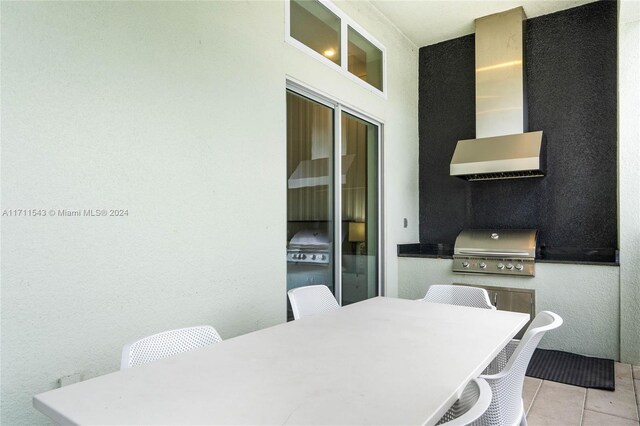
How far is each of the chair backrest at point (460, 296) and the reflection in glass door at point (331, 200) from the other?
970 mm

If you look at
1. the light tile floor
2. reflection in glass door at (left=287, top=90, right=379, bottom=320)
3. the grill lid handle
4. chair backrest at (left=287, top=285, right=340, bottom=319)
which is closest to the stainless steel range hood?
the grill lid handle

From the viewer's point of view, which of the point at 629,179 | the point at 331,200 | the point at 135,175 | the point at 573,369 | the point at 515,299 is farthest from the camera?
the point at 515,299

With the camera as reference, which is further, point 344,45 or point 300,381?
point 344,45

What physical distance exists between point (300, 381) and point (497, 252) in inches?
116

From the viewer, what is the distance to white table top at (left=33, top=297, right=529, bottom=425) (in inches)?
34.1

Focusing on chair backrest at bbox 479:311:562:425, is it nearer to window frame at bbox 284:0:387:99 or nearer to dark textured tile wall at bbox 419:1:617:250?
window frame at bbox 284:0:387:99

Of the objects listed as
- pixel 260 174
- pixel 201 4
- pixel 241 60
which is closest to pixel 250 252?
pixel 260 174

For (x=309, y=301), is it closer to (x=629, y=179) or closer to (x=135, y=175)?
(x=135, y=175)

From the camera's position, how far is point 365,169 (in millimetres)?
3758

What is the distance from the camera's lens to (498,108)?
3807 mm

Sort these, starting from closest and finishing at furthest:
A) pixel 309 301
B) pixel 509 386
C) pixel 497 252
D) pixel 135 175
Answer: pixel 509 386 → pixel 135 175 → pixel 309 301 → pixel 497 252

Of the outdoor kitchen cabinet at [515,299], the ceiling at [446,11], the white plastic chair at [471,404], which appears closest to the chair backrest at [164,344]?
the white plastic chair at [471,404]

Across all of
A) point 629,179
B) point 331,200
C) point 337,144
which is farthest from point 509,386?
point 629,179

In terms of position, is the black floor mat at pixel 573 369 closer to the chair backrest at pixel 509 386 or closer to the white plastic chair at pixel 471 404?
the chair backrest at pixel 509 386
